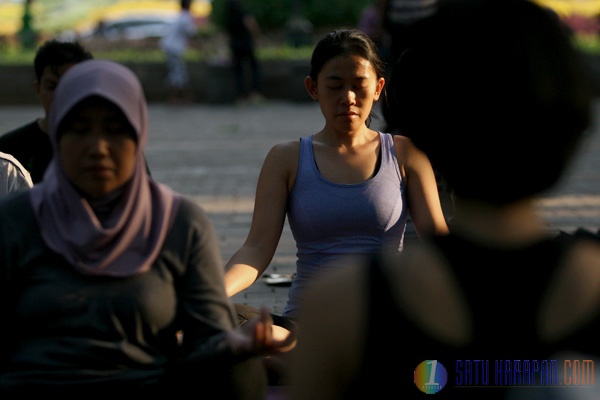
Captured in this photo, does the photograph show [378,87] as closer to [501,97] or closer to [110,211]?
[110,211]

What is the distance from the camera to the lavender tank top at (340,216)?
161 inches

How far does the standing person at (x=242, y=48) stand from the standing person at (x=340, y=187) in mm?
14429

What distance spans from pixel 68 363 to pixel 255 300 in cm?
313

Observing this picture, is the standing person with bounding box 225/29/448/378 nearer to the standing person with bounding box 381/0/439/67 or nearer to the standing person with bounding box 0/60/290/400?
the standing person with bounding box 0/60/290/400

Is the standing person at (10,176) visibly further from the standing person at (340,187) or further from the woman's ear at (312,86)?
the woman's ear at (312,86)

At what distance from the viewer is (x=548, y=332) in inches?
68.1

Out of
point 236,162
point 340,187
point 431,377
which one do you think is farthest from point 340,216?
point 236,162

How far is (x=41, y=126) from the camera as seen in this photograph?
16.8ft

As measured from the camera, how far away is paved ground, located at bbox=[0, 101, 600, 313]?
297 inches

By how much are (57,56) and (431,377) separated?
12.5 ft

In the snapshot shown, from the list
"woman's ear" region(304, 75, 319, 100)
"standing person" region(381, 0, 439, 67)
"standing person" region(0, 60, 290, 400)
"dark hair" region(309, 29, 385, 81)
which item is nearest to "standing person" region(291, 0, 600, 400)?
"standing person" region(0, 60, 290, 400)

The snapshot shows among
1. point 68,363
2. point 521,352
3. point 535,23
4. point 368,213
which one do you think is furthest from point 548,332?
point 368,213

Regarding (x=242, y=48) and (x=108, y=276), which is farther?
(x=242, y=48)

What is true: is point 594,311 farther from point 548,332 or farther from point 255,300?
point 255,300
